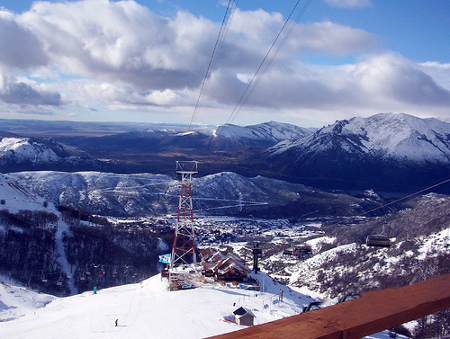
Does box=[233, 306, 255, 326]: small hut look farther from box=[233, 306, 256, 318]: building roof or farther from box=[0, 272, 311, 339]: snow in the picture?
box=[0, 272, 311, 339]: snow

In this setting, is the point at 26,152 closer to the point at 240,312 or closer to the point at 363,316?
the point at 240,312

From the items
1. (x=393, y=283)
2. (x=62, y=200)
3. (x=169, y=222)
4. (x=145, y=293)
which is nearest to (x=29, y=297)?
(x=145, y=293)

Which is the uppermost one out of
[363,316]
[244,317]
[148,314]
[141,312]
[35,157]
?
[363,316]

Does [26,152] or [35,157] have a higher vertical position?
[26,152]

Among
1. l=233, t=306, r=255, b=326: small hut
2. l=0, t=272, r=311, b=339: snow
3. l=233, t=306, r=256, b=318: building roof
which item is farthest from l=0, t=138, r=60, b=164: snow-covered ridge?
l=233, t=306, r=255, b=326: small hut

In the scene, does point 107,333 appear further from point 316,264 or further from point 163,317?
point 316,264

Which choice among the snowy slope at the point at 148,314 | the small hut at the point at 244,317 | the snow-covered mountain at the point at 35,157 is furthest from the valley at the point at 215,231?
the snow-covered mountain at the point at 35,157

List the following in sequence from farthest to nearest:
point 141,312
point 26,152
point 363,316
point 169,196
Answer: point 26,152, point 169,196, point 141,312, point 363,316

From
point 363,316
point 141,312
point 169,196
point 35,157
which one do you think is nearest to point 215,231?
point 169,196
